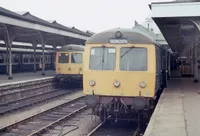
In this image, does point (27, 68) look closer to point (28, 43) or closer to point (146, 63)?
point (28, 43)

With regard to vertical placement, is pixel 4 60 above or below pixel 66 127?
above

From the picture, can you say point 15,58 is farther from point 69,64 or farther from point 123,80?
point 123,80

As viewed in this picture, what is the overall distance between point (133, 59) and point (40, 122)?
4143 mm

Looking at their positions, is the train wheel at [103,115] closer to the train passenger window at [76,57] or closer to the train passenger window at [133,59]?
the train passenger window at [133,59]

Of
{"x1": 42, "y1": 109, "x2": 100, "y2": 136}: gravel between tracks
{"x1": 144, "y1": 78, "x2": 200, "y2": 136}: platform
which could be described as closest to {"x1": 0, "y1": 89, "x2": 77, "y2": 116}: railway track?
{"x1": 42, "y1": 109, "x2": 100, "y2": 136}: gravel between tracks

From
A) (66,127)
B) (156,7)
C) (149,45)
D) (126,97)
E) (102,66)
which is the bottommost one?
(66,127)

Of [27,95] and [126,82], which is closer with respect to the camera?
[126,82]

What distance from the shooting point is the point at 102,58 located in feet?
30.6

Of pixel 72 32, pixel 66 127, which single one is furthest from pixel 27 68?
pixel 66 127

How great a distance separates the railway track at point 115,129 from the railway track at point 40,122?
5.16 ft

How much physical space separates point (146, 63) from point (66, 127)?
3.41m

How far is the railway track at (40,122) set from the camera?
934 centimetres

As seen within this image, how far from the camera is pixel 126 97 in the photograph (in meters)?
8.98

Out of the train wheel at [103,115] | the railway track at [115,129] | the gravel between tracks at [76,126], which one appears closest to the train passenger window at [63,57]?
the gravel between tracks at [76,126]
